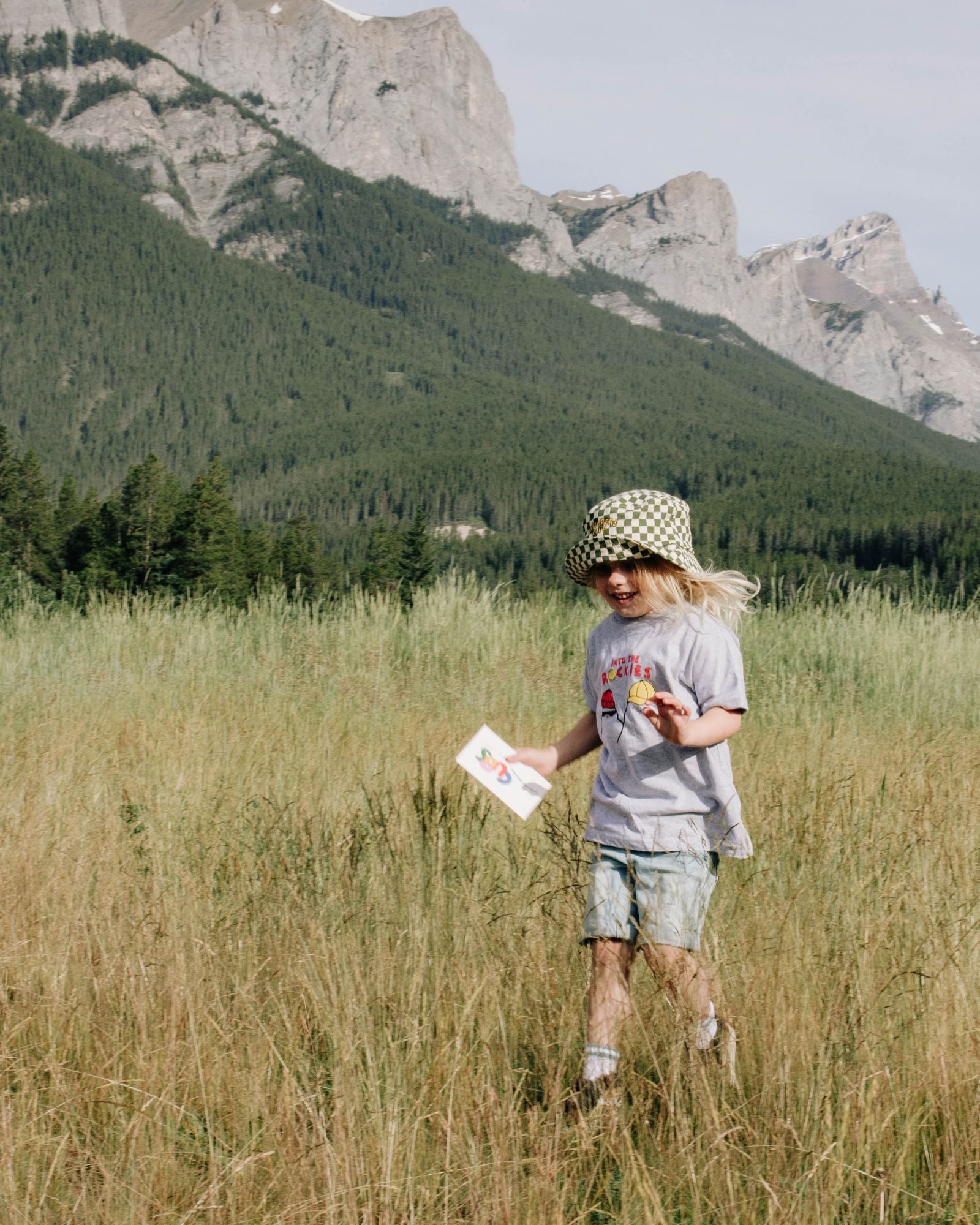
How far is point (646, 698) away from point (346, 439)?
190581mm

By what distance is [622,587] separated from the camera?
2719 millimetres

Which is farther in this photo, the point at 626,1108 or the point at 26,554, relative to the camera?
the point at 26,554

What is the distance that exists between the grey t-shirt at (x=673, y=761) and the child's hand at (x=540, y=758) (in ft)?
0.50

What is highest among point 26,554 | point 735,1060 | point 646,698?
point 646,698

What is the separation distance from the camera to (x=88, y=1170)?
2016 mm

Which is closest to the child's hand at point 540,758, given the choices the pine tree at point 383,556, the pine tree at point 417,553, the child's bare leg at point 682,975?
the child's bare leg at point 682,975

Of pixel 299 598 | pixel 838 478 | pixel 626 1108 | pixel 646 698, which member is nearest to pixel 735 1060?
pixel 626 1108

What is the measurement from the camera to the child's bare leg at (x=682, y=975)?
239cm

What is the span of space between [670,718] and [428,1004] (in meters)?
0.87

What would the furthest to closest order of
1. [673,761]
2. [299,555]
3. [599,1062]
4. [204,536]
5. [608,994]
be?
[299,555] < [204,536] < [673,761] < [608,994] < [599,1062]

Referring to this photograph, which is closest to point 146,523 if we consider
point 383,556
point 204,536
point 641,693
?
point 204,536

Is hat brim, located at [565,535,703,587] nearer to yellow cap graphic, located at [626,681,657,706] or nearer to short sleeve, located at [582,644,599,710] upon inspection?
short sleeve, located at [582,644,599,710]

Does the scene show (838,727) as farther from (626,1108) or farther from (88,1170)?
(88,1170)

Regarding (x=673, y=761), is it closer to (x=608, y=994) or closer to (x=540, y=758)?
(x=540, y=758)
